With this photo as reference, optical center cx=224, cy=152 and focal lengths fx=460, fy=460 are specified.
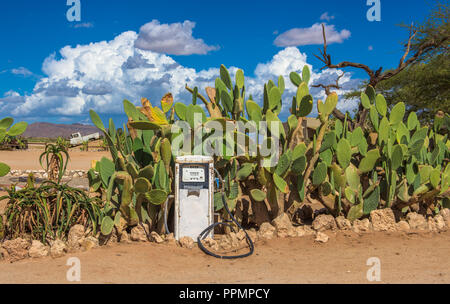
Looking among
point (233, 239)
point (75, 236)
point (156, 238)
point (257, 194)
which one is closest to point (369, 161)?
point (257, 194)

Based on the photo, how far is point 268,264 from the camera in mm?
4035

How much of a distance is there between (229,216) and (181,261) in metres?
0.95

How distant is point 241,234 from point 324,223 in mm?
990

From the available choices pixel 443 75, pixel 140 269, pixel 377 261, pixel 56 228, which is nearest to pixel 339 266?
pixel 377 261

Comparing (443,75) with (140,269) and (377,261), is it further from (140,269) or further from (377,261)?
(140,269)

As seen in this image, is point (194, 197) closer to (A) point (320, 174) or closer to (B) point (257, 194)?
(B) point (257, 194)

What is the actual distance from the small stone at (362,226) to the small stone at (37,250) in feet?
10.3

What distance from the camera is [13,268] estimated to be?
3.88 meters

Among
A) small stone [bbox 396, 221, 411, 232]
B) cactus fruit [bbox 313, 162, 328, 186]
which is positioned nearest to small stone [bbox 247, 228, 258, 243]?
cactus fruit [bbox 313, 162, 328, 186]

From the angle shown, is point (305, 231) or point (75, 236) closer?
point (75, 236)

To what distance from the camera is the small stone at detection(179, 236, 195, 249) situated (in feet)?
14.5

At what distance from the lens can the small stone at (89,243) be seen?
428 centimetres
